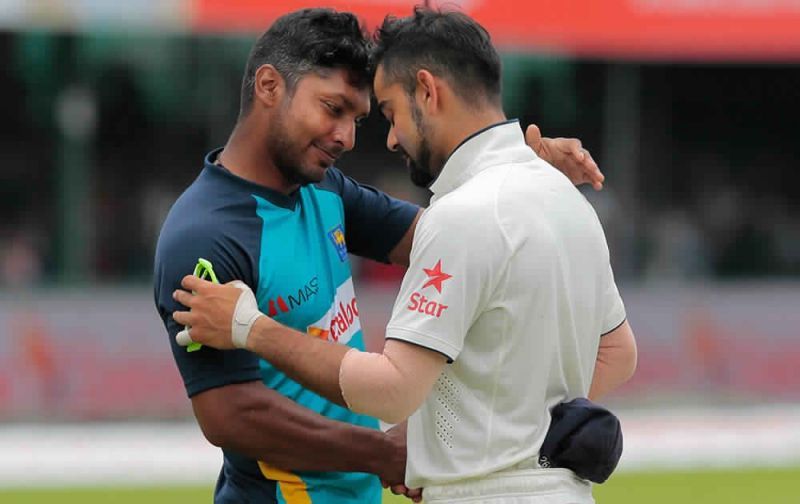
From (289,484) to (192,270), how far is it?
2.42 feet

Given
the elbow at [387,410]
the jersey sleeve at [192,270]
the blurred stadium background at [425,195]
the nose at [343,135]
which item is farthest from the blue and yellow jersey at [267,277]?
the blurred stadium background at [425,195]

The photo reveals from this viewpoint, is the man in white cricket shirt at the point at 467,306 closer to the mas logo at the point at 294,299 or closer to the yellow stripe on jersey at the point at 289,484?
the mas logo at the point at 294,299

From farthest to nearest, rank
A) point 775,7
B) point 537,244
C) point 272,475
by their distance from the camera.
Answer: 1. point 775,7
2. point 272,475
3. point 537,244

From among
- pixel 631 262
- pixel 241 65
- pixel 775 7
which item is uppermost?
pixel 775 7

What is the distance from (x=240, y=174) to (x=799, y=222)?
17.0 metres

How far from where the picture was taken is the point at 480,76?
3990 millimetres

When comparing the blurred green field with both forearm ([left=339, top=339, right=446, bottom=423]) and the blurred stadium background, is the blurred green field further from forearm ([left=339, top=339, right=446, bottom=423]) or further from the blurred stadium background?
forearm ([left=339, top=339, right=446, bottom=423])

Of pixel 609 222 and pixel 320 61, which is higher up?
pixel 320 61

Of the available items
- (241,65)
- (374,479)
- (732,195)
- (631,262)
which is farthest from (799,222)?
(374,479)

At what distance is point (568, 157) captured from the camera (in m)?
4.70

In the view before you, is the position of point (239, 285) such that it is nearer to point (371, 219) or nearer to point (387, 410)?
point (387, 410)

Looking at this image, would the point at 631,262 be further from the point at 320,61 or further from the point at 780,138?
the point at 320,61

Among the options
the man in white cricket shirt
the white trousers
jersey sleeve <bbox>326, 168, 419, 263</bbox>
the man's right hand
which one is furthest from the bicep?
jersey sleeve <bbox>326, 168, 419, 263</bbox>

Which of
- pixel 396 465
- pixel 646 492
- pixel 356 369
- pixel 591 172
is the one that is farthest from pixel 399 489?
pixel 646 492
